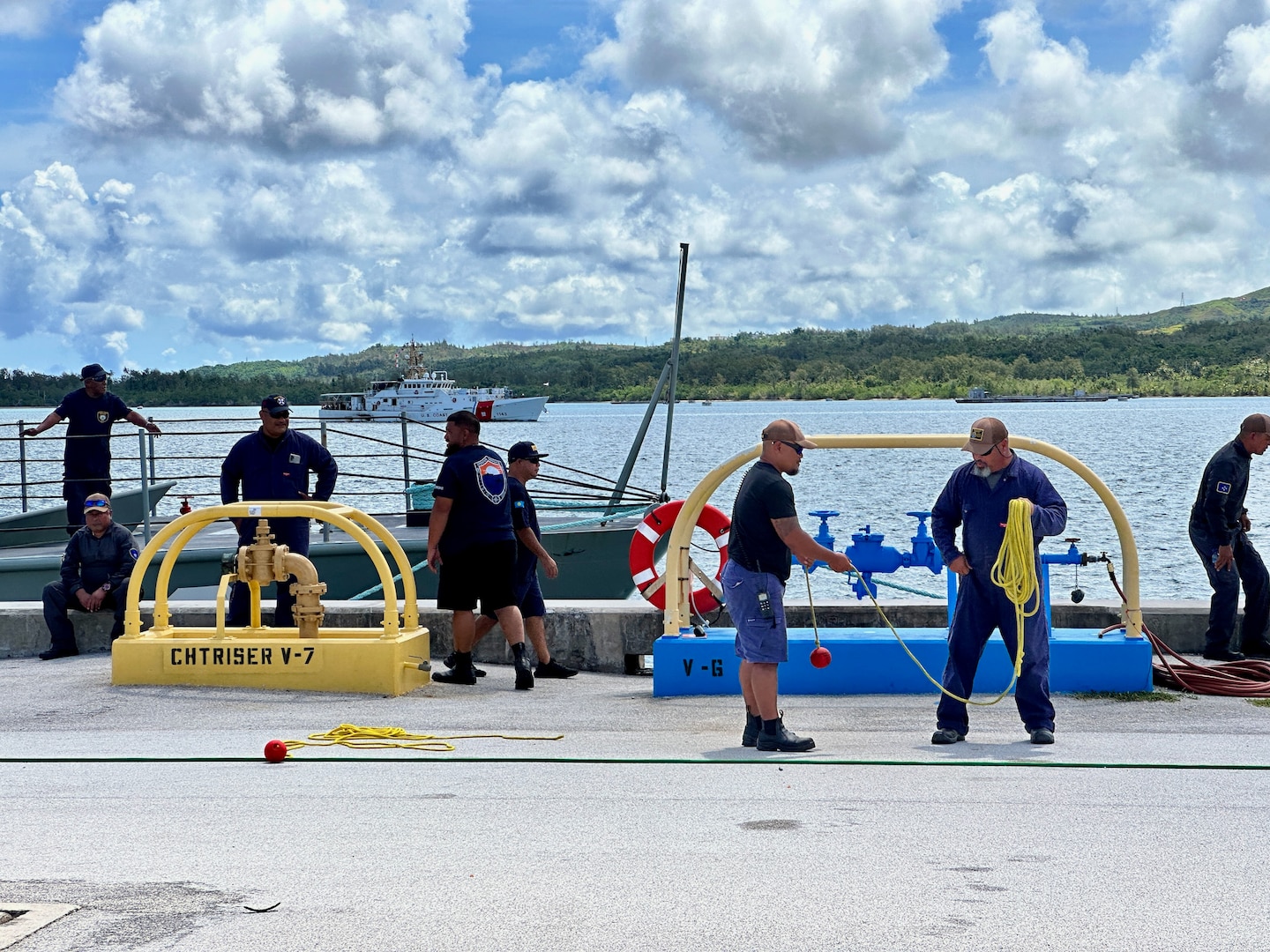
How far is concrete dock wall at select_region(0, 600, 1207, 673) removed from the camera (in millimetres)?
10453

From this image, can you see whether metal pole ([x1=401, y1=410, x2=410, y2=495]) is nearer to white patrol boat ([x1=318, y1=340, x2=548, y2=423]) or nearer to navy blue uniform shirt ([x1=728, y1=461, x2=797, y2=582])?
navy blue uniform shirt ([x1=728, y1=461, x2=797, y2=582])

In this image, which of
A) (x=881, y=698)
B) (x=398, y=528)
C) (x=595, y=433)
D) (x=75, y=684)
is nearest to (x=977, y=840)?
(x=881, y=698)

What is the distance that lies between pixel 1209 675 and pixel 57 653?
8468 millimetres

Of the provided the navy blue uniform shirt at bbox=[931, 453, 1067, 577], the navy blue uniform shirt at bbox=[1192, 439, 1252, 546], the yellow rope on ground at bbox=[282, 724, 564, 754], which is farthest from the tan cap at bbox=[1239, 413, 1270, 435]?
the yellow rope on ground at bbox=[282, 724, 564, 754]

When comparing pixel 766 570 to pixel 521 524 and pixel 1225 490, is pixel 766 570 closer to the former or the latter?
pixel 521 524

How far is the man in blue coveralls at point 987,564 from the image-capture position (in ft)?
24.6

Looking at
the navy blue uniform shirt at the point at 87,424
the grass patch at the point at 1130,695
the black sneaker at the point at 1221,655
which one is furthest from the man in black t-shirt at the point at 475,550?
the navy blue uniform shirt at the point at 87,424

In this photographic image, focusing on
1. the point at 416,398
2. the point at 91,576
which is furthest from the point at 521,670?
the point at 416,398

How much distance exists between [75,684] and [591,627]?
3.72 meters

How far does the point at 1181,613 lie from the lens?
10.5m

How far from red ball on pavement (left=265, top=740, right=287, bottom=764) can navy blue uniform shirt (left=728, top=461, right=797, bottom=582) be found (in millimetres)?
2549

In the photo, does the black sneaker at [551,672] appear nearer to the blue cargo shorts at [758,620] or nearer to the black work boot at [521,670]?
the black work boot at [521,670]

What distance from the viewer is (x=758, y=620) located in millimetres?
7246

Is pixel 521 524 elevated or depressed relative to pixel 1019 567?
elevated
